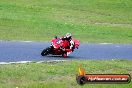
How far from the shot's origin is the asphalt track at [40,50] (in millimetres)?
16391

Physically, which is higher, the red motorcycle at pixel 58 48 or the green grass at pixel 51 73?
the red motorcycle at pixel 58 48

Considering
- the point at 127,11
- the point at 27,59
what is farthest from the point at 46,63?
the point at 127,11

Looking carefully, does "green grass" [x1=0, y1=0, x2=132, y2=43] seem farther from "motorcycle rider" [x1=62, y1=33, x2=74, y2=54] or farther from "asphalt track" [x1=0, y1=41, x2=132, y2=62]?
"motorcycle rider" [x1=62, y1=33, x2=74, y2=54]

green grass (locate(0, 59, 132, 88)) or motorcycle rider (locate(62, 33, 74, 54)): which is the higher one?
motorcycle rider (locate(62, 33, 74, 54))

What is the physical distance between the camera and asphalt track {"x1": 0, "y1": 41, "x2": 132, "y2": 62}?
16.4m

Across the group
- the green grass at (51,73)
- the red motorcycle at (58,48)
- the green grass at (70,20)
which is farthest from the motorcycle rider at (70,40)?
the green grass at (70,20)

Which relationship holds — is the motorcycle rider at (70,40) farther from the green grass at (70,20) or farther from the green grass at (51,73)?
the green grass at (70,20)

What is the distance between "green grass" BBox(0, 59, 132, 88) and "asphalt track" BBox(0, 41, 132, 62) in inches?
65.5

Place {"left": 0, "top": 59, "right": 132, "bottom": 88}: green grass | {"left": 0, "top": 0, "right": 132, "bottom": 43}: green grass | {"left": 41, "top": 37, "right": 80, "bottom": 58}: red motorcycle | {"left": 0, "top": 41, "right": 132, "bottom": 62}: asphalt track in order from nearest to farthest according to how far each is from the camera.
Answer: {"left": 0, "top": 59, "right": 132, "bottom": 88}: green grass
{"left": 0, "top": 41, "right": 132, "bottom": 62}: asphalt track
{"left": 41, "top": 37, "right": 80, "bottom": 58}: red motorcycle
{"left": 0, "top": 0, "right": 132, "bottom": 43}: green grass

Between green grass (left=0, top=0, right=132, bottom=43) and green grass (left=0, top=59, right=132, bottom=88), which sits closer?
green grass (left=0, top=59, right=132, bottom=88)

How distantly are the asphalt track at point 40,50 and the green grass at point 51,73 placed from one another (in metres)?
1.66

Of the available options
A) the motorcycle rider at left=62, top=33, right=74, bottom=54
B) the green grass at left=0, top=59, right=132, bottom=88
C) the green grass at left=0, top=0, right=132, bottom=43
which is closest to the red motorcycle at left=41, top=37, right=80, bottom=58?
the motorcycle rider at left=62, top=33, right=74, bottom=54

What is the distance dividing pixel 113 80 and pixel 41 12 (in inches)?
1354

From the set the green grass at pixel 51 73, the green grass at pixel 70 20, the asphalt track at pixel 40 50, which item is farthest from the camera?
the green grass at pixel 70 20
